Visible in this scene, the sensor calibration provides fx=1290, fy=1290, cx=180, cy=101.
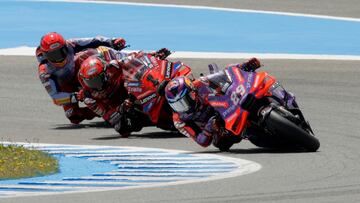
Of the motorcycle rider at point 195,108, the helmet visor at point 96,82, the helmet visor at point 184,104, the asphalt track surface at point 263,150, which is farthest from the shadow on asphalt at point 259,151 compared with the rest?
the helmet visor at point 96,82

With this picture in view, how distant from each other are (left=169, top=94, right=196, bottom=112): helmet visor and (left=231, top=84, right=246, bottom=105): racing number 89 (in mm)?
547

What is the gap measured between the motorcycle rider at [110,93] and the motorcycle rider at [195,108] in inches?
74.5

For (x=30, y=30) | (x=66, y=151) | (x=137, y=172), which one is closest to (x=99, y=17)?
(x=30, y=30)

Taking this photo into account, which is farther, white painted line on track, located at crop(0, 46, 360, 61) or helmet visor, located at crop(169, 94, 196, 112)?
white painted line on track, located at crop(0, 46, 360, 61)

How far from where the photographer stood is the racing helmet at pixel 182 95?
16562mm

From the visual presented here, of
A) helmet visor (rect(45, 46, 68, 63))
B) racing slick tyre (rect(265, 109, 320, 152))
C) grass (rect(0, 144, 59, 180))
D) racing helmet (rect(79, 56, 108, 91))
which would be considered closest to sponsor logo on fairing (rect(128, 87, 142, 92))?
racing helmet (rect(79, 56, 108, 91))

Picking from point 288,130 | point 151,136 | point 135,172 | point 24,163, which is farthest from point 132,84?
point 135,172

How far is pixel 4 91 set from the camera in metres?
23.8

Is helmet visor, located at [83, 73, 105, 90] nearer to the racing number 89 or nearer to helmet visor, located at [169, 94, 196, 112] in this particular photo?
helmet visor, located at [169, 94, 196, 112]

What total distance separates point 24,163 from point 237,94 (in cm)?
309

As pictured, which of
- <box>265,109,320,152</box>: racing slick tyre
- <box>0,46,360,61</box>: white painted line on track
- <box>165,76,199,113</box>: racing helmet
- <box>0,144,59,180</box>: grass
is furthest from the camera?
<box>0,46,360,61</box>: white painted line on track

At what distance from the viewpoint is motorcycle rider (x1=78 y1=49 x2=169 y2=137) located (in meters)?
18.7

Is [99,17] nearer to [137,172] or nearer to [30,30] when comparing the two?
[30,30]

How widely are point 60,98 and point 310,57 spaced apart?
7.54 meters
